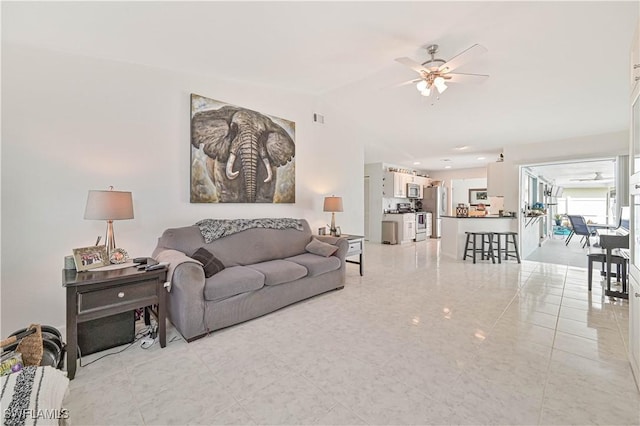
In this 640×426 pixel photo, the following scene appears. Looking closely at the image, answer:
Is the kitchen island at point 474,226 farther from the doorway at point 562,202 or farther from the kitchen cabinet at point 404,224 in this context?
the kitchen cabinet at point 404,224

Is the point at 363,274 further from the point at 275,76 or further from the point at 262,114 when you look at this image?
the point at 275,76

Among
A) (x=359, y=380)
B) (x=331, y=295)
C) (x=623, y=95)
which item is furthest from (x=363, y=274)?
(x=623, y=95)

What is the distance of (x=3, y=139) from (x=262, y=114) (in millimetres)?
2522

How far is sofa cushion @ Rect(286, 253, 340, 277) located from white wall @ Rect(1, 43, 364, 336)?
115 cm

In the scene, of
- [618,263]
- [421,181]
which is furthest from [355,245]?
[421,181]

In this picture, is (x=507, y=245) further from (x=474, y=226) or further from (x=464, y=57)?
(x=464, y=57)

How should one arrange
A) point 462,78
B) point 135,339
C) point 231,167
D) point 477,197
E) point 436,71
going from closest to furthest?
Result: point 135,339, point 436,71, point 462,78, point 231,167, point 477,197

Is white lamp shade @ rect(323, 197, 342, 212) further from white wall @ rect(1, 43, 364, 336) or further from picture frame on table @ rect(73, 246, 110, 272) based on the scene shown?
picture frame on table @ rect(73, 246, 110, 272)

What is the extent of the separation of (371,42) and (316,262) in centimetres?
242

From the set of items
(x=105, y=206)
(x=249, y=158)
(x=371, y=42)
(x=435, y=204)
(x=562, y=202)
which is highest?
(x=371, y=42)

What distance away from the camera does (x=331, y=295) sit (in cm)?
348

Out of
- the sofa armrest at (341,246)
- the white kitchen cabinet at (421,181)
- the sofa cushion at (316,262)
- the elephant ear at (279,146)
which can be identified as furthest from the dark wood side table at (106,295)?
the white kitchen cabinet at (421,181)

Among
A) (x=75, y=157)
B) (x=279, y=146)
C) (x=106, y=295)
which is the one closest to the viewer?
(x=106, y=295)

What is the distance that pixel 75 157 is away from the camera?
8.22 feet
